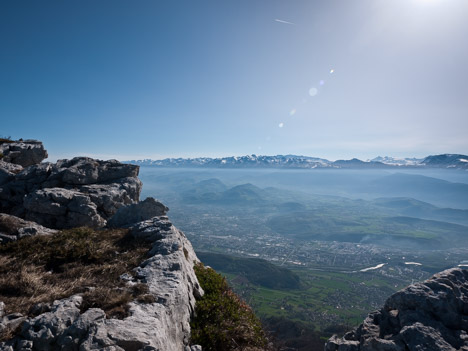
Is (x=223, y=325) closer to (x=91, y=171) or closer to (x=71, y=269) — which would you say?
(x=71, y=269)

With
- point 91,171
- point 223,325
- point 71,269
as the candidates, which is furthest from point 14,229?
point 223,325

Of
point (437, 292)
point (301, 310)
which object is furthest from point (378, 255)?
point (437, 292)

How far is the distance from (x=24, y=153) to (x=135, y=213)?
78.5 ft

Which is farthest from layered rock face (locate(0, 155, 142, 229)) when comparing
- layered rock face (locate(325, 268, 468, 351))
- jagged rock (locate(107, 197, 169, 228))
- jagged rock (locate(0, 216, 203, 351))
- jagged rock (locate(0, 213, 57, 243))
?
layered rock face (locate(325, 268, 468, 351))

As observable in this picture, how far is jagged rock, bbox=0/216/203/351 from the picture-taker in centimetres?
489

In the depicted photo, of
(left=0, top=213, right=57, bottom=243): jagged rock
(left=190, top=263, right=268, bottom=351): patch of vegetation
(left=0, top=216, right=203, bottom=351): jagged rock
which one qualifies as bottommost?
(left=190, top=263, right=268, bottom=351): patch of vegetation

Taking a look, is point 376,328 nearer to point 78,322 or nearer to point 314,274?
point 78,322

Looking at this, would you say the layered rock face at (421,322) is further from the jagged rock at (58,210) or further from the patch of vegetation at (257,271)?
the patch of vegetation at (257,271)

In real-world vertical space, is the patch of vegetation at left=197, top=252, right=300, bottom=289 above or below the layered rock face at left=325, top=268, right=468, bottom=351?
below

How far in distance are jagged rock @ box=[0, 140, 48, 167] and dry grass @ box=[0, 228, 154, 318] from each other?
2488 centimetres

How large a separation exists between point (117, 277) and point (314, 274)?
15689 cm

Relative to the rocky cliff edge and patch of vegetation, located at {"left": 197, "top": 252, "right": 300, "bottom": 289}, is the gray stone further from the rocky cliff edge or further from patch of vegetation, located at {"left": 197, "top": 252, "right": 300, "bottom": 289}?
patch of vegetation, located at {"left": 197, "top": 252, "right": 300, "bottom": 289}

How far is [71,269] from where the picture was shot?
870cm

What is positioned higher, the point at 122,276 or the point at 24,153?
the point at 24,153
